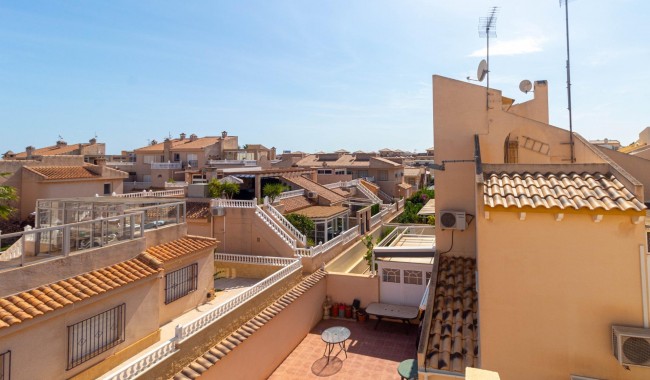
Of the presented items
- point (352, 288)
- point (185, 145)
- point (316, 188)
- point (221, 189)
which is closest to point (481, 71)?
point (352, 288)

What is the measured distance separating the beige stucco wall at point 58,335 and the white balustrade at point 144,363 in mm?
1132

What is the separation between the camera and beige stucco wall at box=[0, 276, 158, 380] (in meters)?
7.55

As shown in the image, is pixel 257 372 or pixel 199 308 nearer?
pixel 257 372

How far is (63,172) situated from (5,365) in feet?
89.4

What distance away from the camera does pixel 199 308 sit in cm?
1454

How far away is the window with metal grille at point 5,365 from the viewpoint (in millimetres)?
7234

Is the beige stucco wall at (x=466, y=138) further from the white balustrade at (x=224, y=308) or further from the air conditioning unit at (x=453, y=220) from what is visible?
the white balustrade at (x=224, y=308)

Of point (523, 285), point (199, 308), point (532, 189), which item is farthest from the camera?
point (199, 308)

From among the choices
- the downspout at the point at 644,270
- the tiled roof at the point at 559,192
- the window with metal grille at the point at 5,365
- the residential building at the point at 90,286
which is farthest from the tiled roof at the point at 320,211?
the downspout at the point at 644,270

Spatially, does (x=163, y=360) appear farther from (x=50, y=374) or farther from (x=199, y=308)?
(x=199, y=308)

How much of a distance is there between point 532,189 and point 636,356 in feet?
10.0

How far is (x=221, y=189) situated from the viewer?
23375 mm

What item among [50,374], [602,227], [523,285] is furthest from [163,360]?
[602,227]

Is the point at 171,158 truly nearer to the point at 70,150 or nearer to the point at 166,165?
the point at 166,165
